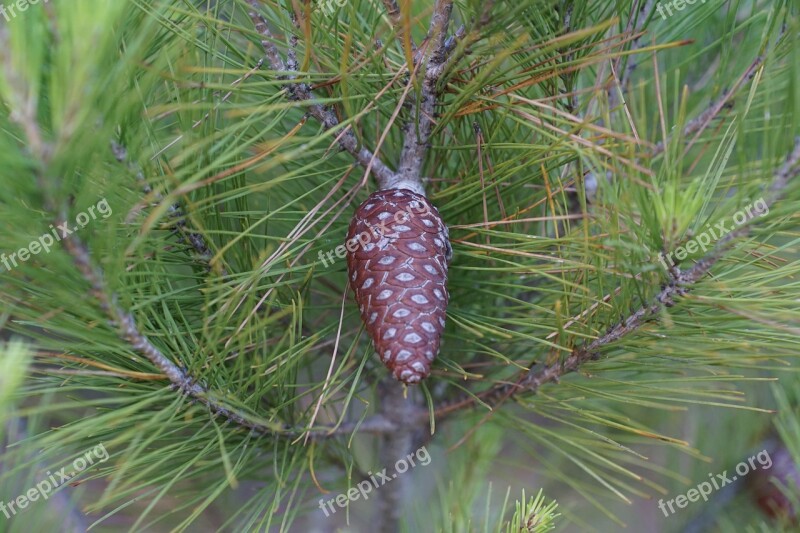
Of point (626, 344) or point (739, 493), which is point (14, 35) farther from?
point (739, 493)

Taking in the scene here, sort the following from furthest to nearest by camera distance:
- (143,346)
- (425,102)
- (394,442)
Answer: (394,442), (425,102), (143,346)

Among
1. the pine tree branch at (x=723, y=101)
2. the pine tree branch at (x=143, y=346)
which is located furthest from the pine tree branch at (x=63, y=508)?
the pine tree branch at (x=723, y=101)

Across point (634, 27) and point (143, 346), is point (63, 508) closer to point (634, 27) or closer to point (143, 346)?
point (143, 346)

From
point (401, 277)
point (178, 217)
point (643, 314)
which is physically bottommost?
point (643, 314)

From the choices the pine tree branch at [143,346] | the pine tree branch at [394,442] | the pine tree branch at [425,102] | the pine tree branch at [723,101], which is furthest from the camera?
the pine tree branch at [394,442]

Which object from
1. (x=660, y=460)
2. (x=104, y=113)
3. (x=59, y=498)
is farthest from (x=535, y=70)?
(x=660, y=460)

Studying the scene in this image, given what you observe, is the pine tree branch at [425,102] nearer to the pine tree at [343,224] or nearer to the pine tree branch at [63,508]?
the pine tree at [343,224]

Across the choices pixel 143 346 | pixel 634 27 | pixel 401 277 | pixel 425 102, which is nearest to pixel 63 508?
pixel 143 346

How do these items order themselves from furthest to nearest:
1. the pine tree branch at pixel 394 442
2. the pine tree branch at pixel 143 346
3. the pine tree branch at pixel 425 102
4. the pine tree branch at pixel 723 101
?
the pine tree branch at pixel 394 442
the pine tree branch at pixel 723 101
the pine tree branch at pixel 425 102
the pine tree branch at pixel 143 346
